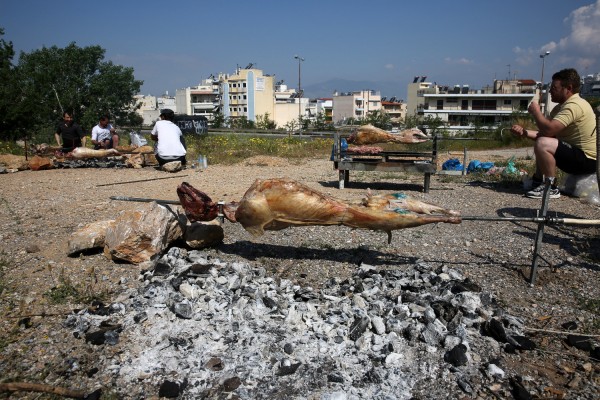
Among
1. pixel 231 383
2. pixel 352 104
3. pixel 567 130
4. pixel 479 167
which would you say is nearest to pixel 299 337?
pixel 231 383

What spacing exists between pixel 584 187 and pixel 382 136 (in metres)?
4.07

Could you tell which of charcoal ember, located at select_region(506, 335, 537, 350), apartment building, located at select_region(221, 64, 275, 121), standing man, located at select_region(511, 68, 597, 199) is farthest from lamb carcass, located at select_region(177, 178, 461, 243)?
apartment building, located at select_region(221, 64, 275, 121)

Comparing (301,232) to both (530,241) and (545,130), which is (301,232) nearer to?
(530,241)

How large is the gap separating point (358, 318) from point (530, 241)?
137 inches

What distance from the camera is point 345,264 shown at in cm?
511

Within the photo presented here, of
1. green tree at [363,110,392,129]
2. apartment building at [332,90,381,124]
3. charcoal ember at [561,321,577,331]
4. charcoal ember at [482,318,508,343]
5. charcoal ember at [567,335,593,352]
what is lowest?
charcoal ember at [567,335,593,352]

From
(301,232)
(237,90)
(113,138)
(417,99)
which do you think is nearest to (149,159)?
(113,138)

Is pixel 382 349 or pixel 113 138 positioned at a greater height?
pixel 113 138

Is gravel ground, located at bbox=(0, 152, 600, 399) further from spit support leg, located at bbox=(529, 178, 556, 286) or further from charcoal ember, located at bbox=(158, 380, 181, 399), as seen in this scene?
charcoal ember, located at bbox=(158, 380, 181, 399)

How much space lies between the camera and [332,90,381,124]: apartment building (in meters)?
118

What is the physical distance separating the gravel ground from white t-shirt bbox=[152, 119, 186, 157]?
2582 mm

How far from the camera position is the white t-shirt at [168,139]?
11.5m

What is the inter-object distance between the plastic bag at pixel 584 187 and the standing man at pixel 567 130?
1.24ft

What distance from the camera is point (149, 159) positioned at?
553 inches
